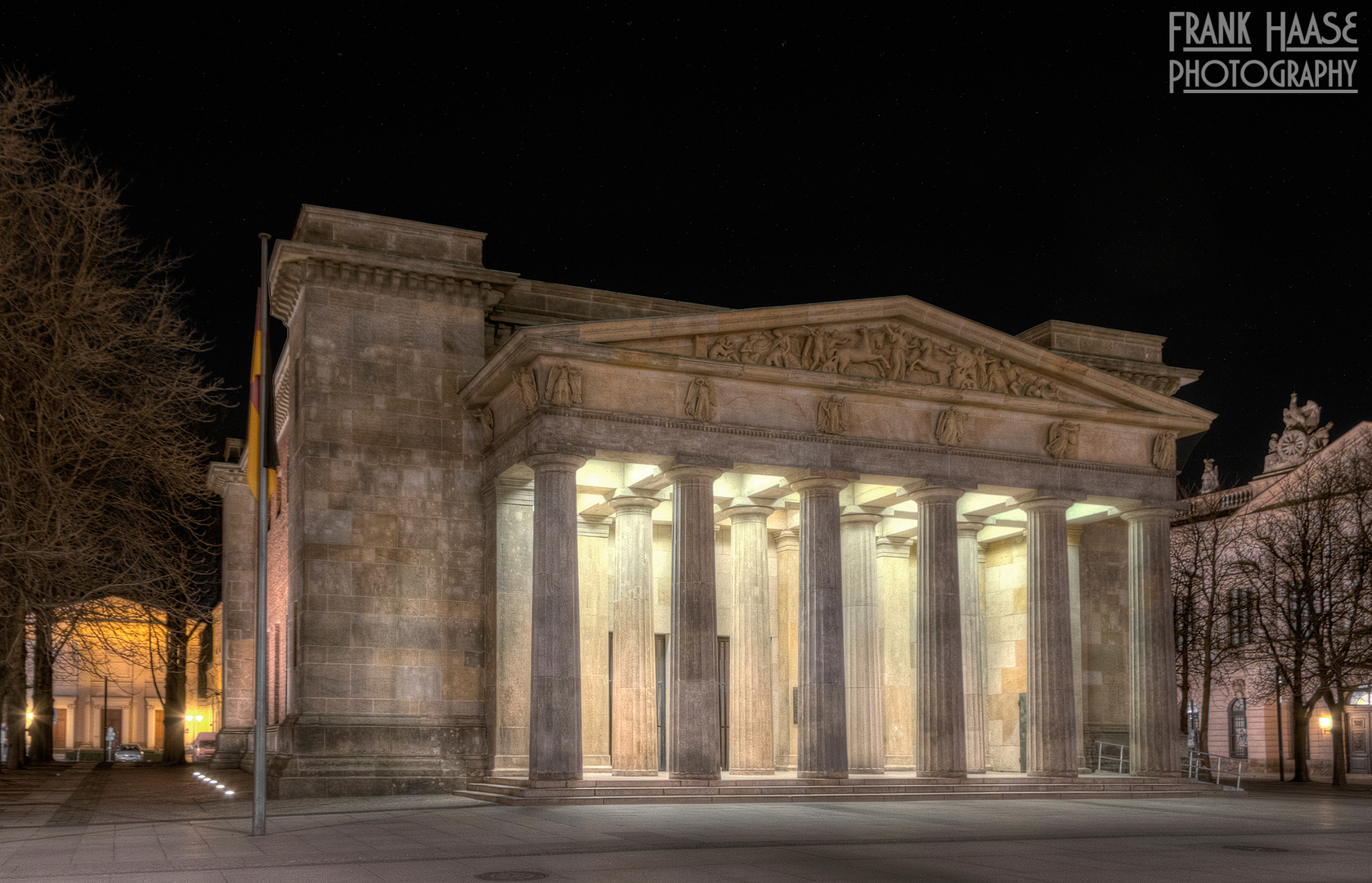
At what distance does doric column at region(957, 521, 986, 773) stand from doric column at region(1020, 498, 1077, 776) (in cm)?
205

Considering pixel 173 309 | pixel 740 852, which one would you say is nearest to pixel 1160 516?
pixel 740 852

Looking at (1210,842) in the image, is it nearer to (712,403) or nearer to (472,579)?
(712,403)

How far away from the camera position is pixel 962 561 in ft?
136

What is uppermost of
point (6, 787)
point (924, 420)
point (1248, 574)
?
point (924, 420)

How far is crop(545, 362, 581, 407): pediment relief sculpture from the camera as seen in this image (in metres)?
31.6

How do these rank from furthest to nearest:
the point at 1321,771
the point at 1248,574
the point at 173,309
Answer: the point at 1321,771
the point at 1248,574
the point at 173,309

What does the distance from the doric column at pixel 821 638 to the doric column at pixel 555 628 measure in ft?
20.7

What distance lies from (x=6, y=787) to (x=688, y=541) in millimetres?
24033

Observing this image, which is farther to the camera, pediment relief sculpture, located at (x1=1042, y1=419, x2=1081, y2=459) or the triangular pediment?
pediment relief sculpture, located at (x1=1042, y1=419, x2=1081, y2=459)

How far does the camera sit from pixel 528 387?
3206 cm

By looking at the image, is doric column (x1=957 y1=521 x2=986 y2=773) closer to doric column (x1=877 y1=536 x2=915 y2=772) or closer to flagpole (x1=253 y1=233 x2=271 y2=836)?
doric column (x1=877 y1=536 x2=915 y2=772)

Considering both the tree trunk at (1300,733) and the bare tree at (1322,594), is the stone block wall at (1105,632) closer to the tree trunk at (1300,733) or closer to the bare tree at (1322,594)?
the bare tree at (1322,594)

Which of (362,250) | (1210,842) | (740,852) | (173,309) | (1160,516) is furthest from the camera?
(1160,516)

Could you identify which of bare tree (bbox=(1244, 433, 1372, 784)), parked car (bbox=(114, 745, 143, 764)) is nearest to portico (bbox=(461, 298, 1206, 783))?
bare tree (bbox=(1244, 433, 1372, 784))
